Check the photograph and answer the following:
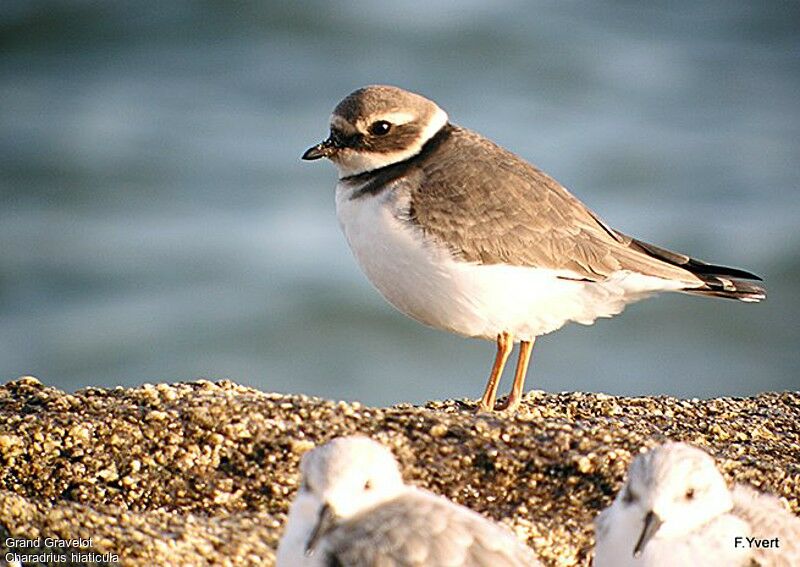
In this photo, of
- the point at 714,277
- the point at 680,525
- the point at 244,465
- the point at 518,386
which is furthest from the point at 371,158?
the point at 680,525

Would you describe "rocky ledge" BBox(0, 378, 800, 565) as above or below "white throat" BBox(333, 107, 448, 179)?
below

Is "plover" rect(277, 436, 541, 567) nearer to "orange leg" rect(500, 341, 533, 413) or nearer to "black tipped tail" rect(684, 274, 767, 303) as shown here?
"orange leg" rect(500, 341, 533, 413)

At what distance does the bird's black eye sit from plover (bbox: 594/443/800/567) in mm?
3048

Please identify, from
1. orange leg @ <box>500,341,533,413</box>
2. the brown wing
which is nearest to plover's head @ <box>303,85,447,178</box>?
→ the brown wing

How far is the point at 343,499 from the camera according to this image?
388 cm

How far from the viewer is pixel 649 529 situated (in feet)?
13.4

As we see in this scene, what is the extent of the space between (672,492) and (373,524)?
0.86 metres

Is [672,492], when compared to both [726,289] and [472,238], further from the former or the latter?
[726,289]

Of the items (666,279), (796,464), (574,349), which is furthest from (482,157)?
(574,349)

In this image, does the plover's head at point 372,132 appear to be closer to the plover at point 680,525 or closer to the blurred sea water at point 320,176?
the plover at point 680,525

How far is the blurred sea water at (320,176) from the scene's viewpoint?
44.8ft

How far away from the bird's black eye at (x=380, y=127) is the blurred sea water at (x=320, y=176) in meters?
6.06

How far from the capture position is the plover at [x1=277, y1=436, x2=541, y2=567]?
12.3 ft

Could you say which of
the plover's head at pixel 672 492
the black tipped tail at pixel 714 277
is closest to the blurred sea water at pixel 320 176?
the black tipped tail at pixel 714 277
